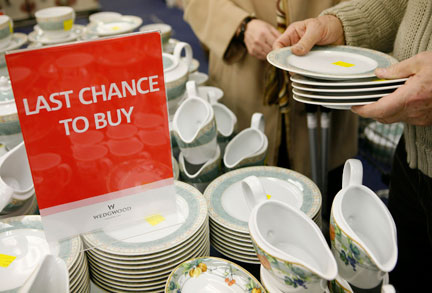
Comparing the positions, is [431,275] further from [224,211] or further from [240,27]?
[240,27]

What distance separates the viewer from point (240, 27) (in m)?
1.49

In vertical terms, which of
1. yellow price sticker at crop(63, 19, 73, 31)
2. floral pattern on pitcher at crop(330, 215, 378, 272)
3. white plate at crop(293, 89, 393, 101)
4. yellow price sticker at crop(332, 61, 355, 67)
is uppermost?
yellow price sticker at crop(332, 61, 355, 67)

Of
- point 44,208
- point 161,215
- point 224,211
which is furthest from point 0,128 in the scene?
point 224,211

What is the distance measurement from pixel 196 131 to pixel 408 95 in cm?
53

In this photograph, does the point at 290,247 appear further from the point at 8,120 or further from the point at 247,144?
the point at 8,120

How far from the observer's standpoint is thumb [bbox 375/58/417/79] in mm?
862

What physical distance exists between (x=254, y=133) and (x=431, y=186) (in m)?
0.49

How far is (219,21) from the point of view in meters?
1.55

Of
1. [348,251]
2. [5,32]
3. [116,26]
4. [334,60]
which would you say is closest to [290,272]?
[348,251]

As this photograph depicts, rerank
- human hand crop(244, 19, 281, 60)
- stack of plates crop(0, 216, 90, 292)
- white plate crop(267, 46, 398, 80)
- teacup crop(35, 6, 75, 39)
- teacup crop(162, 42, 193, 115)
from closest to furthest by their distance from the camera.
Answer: stack of plates crop(0, 216, 90, 292)
white plate crop(267, 46, 398, 80)
teacup crop(162, 42, 193, 115)
human hand crop(244, 19, 281, 60)
teacup crop(35, 6, 75, 39)

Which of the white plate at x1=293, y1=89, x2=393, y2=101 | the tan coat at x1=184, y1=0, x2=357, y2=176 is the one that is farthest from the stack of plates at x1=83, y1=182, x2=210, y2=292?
the tan coat at x1=184, y1=0, x2=357, y2=176

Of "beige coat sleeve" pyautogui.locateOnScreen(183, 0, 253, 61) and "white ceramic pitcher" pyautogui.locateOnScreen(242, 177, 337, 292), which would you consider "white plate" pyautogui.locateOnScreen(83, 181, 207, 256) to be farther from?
"beige coat sleeve" pyautogui.locateOnScreen(183, 0, 253, 61)

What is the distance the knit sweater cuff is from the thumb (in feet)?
1.08

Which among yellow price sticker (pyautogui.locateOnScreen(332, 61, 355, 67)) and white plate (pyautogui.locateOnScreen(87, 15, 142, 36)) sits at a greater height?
yellow price sticker (pyautogui.locateOnScreen(332, 61, 355, 67))
